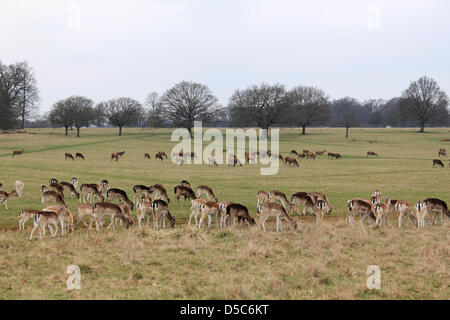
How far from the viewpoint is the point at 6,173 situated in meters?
28.2

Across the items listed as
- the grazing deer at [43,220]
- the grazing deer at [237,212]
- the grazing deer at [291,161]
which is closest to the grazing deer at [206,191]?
the grazing deer at [237,212]

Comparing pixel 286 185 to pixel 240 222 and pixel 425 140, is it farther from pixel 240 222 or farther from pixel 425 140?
pixel 425 140

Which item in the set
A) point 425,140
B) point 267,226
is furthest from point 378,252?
point 425,140

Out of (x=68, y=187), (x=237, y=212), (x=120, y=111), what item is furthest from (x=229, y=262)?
(x=120, y=111)

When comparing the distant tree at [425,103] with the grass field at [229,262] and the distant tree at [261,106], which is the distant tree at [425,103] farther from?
the grass field at [229,262]

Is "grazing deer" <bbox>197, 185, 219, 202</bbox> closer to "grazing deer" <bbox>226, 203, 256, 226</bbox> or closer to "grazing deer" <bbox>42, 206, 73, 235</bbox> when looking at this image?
"grazing deer" <bbox>226, 203, 256, 226</bbox>

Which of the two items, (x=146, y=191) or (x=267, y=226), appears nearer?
(x=267, y=226)

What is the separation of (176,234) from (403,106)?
9272cm

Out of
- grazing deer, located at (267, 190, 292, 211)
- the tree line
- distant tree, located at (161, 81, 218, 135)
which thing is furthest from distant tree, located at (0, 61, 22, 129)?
grazing deer, located at (267, 190, 292, 211)

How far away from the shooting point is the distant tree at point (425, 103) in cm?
9125

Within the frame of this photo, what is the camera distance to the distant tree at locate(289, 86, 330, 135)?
290 feet

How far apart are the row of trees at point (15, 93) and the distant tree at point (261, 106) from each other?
137ft

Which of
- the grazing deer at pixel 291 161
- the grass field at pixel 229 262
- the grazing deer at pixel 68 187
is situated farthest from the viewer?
the grazing deer at pixel 291 161

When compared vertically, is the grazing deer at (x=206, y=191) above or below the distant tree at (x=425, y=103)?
below
